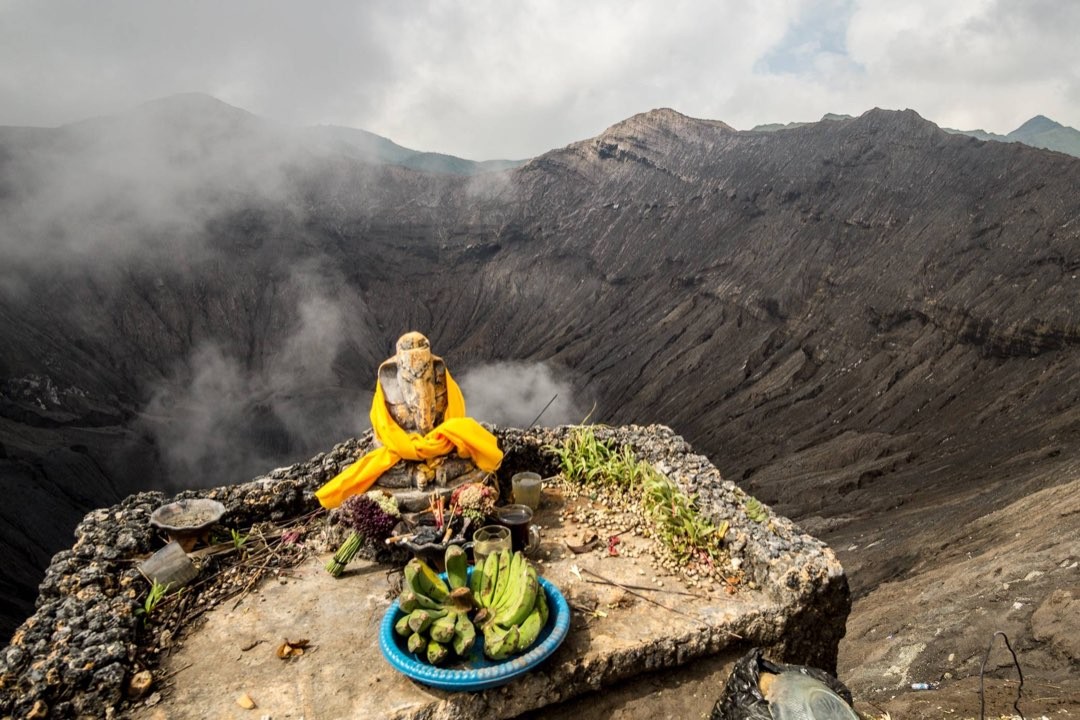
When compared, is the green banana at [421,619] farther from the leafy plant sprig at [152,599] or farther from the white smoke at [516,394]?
the white smoke at [516,394]

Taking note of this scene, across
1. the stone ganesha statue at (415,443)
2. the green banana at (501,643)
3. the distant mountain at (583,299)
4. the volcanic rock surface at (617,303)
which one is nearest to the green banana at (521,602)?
the green banana at (501,643)

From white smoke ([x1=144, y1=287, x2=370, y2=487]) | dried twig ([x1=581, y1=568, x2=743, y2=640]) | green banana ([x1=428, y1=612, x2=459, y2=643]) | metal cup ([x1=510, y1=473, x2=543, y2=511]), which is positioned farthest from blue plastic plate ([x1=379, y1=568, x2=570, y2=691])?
white smoke ([x1=144, y1=287, x2=370, y2=487])

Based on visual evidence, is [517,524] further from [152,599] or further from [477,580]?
[152,599]

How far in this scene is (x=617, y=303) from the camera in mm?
49781

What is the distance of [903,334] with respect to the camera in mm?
33031

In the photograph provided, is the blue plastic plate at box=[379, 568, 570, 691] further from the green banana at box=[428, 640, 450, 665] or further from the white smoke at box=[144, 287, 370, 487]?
the white smoke at box=[144, 287, 370, 487]

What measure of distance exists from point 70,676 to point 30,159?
59172 millimetres

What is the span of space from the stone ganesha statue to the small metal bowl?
1.00m

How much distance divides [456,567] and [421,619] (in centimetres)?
46

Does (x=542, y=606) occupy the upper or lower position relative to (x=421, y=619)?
lower

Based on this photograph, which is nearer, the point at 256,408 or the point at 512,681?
the point at 512,681

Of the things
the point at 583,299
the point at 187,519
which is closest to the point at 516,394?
the point at 583,299

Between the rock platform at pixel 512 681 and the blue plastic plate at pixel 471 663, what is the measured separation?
243 millimetres

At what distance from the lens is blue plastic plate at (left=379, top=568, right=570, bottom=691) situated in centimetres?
404
